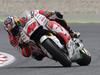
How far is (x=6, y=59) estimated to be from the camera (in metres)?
16.5

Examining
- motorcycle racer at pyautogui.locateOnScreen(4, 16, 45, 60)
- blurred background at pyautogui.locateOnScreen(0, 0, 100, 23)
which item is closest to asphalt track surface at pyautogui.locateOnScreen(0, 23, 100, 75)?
motorcycle racer at pyautogui.locateOnScreen(4, 16, 45, 60)

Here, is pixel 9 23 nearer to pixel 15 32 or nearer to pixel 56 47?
pixel 15 32

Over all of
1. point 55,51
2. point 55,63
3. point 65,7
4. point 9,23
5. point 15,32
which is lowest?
point 55,63

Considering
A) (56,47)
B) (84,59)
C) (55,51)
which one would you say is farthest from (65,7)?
→ (55,51)

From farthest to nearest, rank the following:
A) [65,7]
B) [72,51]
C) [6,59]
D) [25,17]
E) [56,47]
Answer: [65,7]
[6,59]
[25,17]
[72,51]
[56,47]

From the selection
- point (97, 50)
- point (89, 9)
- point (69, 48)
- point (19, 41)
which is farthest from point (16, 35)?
point (89, 9)

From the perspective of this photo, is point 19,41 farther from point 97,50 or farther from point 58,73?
point 97,50

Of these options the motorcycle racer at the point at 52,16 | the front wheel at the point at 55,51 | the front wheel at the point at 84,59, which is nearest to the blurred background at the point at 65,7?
the front wheel at the point at 84,59

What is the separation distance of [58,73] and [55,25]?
2.04 metres

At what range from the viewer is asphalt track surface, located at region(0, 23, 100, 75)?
12.0 metres

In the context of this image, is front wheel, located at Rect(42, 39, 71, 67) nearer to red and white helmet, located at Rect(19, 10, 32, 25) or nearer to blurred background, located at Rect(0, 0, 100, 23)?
→ red and white helmet, located at Rect(19, 10, 32, 25)

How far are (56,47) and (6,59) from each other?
3.68 metres

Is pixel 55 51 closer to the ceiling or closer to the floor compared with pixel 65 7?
closer to the floor

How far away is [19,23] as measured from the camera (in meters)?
13.7
